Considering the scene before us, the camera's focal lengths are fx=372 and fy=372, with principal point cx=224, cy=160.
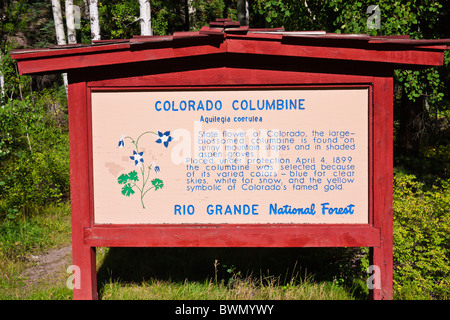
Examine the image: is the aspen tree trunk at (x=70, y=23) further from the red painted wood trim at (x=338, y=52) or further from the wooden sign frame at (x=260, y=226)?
the red painted wood trim at (x=338, y=52)

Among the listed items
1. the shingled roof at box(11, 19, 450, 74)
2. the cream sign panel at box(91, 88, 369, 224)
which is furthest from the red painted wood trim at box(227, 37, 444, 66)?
the cream sign panel at box(91, 88, 369, 224)

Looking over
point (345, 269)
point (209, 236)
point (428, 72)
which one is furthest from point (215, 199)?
point (428, 72)

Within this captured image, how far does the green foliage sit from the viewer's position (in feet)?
13.9

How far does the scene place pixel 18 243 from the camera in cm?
591

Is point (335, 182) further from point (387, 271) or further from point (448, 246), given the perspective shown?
point (448, 246)

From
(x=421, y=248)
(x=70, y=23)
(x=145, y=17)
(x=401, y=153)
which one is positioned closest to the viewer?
(x=421, y=248)

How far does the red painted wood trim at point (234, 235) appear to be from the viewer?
3584 mm

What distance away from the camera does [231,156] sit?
3.64 metres

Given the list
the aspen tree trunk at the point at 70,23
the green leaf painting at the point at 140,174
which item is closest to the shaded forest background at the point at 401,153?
the aspen tree trunk at the point at 70,23

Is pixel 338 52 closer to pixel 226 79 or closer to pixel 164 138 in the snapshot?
pixel 226 79

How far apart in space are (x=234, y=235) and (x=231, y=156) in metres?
0.77

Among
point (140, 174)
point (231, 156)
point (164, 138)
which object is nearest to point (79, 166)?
point (140, 174)

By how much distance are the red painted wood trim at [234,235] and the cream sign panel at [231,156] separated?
0.24 feet

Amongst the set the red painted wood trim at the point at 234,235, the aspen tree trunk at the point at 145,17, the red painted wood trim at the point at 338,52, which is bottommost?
the red painted wood trim at the point at 234,235
